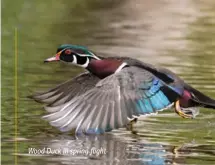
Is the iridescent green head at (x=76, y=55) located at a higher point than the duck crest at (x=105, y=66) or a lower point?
higher

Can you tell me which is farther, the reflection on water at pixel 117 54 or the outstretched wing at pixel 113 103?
the reflection on water at pixel 117 54

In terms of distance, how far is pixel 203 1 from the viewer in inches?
987

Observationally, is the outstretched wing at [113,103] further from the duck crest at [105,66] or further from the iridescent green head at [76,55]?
the iridescent green head at [76,55]

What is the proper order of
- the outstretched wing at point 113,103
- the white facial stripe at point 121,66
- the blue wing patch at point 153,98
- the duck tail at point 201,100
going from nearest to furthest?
the outstretched wing at point 113,103 → the blue wing patch at point 153,98 → the white facial stripe at point 121,66 → the duck tail at point 201,100

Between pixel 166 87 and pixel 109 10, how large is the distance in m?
12.4

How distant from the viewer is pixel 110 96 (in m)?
10.7

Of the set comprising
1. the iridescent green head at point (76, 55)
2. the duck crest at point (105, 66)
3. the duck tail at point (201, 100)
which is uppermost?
the iridescent green head at point (76, 55)

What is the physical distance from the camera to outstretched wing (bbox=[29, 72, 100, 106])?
11766mm

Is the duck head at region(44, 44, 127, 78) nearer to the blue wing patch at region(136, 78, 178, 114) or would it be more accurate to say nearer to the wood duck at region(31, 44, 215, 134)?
the wood duck at region(31, 44, 215, 134)

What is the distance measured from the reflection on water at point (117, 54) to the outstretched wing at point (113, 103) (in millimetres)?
328

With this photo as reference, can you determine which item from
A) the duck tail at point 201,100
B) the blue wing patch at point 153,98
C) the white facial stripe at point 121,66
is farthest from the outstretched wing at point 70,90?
the duck tail at point 201,100

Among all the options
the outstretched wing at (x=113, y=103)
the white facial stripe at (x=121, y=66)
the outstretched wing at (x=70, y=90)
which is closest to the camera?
the outstretched wing at (x=113, y=103)

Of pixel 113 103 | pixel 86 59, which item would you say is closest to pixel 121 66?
pixel 86 59

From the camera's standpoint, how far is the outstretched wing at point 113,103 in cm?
1043
